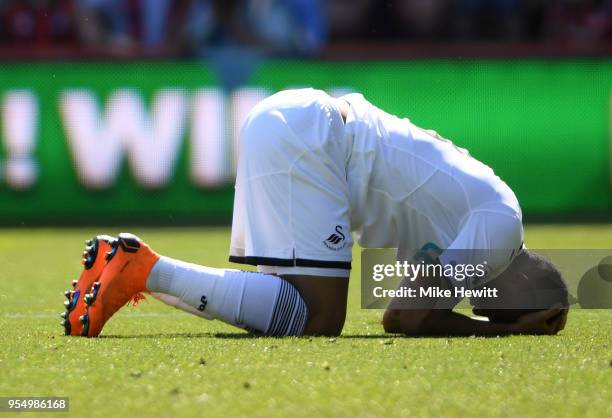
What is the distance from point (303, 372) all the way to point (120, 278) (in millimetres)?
1062

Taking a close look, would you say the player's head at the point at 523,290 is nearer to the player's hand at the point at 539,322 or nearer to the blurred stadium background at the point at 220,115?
the player's hand at the point at 539,322

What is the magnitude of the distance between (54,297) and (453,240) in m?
2.89

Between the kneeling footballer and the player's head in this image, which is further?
the player's head

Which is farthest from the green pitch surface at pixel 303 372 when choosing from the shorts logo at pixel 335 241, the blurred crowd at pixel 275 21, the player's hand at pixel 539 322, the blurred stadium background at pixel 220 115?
the blurred crowd at pixel 275 21

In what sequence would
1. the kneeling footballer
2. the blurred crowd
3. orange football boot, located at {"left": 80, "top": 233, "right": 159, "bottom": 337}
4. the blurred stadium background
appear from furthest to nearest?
1. the blurred crowd
2. the blurred stadium background
3. the kneeling footballer
4. orange football boot, located at {"left": 80, "top": 233, "right": 159, "bottom": 337}

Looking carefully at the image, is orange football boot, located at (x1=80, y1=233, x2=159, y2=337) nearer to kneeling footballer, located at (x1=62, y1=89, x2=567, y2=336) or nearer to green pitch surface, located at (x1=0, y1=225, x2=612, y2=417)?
kneeling footballer, located at (x1=62, y1=89, x2=567, y2=336)

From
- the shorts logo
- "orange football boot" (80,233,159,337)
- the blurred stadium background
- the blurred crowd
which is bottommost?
the blurred stadium background

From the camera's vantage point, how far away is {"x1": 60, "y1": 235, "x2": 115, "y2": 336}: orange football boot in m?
4.72

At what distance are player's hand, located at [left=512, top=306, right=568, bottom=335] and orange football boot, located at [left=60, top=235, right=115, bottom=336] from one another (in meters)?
1.65

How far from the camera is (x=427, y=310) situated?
4.90 metres

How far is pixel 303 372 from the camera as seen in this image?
3.90 meters

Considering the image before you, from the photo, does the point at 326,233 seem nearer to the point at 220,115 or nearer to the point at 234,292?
the point at 234,292

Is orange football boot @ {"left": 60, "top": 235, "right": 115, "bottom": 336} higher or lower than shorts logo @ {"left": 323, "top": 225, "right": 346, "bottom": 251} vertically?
lower

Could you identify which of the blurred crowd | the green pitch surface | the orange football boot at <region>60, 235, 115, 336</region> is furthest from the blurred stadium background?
the orange football boot at <region>60, 235, 115, 336</region>
